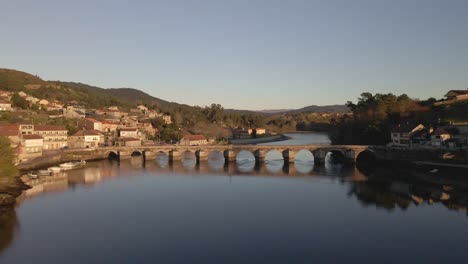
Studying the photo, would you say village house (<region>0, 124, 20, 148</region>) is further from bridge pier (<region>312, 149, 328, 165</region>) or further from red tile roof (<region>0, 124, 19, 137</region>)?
bridge pier (<region>312, 149, 328, 165</region>)

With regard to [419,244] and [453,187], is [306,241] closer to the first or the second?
[419,244]

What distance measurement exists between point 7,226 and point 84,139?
42141 mm

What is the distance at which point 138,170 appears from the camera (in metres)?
51.7

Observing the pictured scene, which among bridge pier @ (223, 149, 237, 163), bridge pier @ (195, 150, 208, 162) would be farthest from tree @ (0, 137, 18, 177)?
bridge pier @ (223, 149, 237, 163)

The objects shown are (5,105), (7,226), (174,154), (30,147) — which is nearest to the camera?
(7,226)

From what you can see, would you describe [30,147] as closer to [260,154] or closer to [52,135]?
[52,135]

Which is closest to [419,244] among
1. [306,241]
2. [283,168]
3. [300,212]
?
[306,241]

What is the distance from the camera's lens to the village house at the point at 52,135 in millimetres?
60344

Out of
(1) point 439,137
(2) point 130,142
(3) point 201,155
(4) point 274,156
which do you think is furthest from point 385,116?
(2) point 130,142

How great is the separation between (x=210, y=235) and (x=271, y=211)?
747 centimetres

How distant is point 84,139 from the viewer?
6688 centimetres

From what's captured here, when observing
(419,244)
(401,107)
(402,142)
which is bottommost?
(419,244)

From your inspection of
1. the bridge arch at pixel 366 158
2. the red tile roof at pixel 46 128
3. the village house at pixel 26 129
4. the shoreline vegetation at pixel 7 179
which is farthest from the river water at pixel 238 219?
the red tile roof at pixel 46 128

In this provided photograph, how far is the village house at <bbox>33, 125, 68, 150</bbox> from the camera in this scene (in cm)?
6034
